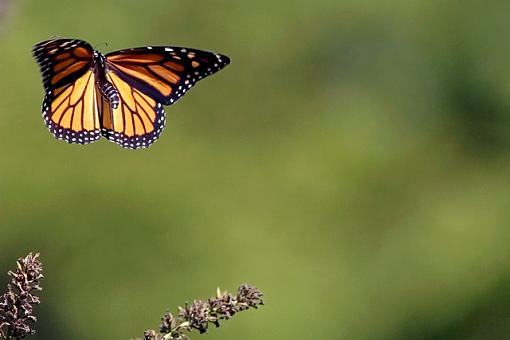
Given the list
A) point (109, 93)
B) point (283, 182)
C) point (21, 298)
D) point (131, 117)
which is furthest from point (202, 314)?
point (283, 182)

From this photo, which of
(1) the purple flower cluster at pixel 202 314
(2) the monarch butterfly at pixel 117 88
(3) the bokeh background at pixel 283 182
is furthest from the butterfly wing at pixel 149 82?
(3) the bokeh background at pixel 283 182

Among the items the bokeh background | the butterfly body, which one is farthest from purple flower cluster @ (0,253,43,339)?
the bokeh background

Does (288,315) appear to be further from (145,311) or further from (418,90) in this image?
(418,90)

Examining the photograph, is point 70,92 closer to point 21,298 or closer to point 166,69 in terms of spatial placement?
point 166,69

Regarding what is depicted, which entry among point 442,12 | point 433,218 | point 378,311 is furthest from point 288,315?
point 442,12

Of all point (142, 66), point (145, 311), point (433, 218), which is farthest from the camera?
point (433, 218)

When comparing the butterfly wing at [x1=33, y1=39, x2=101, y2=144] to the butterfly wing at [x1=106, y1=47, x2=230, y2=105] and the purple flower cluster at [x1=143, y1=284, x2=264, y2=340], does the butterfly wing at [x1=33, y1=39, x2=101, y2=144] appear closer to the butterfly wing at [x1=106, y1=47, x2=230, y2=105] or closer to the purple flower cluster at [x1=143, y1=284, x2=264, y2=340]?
the butterfly wing at [x1=106, y1=47, x2=230, y2=105]
